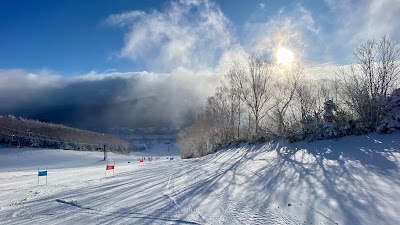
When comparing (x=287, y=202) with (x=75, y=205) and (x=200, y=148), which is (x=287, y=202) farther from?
(x=200, y=148)

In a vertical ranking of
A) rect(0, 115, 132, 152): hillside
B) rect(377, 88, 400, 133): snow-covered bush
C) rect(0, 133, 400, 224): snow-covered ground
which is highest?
rect(0, 115, 132, 152): hillside

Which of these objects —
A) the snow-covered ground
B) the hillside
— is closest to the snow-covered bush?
the snow-covered ground

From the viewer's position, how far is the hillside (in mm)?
90750

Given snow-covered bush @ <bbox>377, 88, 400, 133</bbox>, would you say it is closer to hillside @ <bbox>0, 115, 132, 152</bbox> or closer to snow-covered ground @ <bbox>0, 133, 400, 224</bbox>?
snow-covered ground @ <bbox>0, 133, 400, 224</bbox>

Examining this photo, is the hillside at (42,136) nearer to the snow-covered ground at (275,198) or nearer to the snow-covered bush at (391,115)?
the snow-covered ground at (275,198)

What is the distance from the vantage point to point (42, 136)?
102 metres

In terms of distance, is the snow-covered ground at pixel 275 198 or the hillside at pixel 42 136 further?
the hillside at pixel 42 136

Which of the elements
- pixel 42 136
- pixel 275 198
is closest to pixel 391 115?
pixel 275 198

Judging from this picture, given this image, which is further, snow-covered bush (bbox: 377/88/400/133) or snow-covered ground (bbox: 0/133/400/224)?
Answer: snow-covered bush (bbox: 377/88/400/133)

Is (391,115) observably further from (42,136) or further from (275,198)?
(42,136)

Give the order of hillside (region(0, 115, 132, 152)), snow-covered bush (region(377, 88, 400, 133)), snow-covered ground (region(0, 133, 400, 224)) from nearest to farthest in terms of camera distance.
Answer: snow-covered ground (region(0, 133, 400, 224))
snow-covered bush (region(377, 88, 400, 133))
hillside (region(0, 115, 132, 152))

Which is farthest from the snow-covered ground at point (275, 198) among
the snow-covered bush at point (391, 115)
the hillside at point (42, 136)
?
the hillside at point (42, 136)

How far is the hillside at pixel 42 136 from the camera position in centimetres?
9075

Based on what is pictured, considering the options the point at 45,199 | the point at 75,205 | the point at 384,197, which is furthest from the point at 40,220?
the point at 384,197
